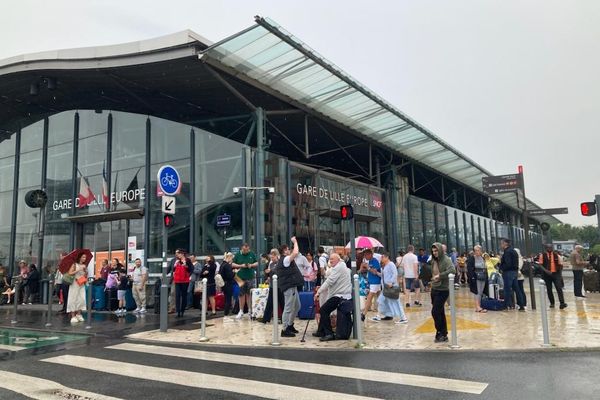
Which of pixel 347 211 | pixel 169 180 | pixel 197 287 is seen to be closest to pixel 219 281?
pixel 197 287

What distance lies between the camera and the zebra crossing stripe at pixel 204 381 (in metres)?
5.42

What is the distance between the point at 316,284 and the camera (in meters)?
15.7

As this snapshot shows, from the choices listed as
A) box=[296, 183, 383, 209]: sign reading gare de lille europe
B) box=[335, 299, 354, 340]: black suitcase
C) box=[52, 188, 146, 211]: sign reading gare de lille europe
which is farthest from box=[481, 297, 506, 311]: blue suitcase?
box=[52, 188, 146, 211]: sign reading gare de lille europe

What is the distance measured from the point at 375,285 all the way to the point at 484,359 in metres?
4.78

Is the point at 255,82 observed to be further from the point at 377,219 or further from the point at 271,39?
the point at 377,219

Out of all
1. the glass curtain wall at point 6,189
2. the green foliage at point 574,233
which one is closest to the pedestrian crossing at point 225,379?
the glass curtain wall at point 6,189

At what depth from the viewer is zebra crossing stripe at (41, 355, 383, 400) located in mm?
5418

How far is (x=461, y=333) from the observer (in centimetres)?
928

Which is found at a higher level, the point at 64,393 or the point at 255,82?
the point at 255,82

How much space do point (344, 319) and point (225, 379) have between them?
3.27m

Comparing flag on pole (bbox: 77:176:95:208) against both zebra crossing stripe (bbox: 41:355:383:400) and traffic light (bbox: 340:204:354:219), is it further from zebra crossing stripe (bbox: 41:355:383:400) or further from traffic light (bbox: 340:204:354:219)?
traffic light (bbox: 340:204:354:219)

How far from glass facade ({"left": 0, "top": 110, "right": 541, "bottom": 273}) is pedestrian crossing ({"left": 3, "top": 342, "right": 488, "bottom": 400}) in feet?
28.9

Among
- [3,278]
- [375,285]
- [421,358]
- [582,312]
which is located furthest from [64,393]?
[3,278]

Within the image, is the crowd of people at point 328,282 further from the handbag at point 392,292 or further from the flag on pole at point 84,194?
the flag on pole at point 84,194
